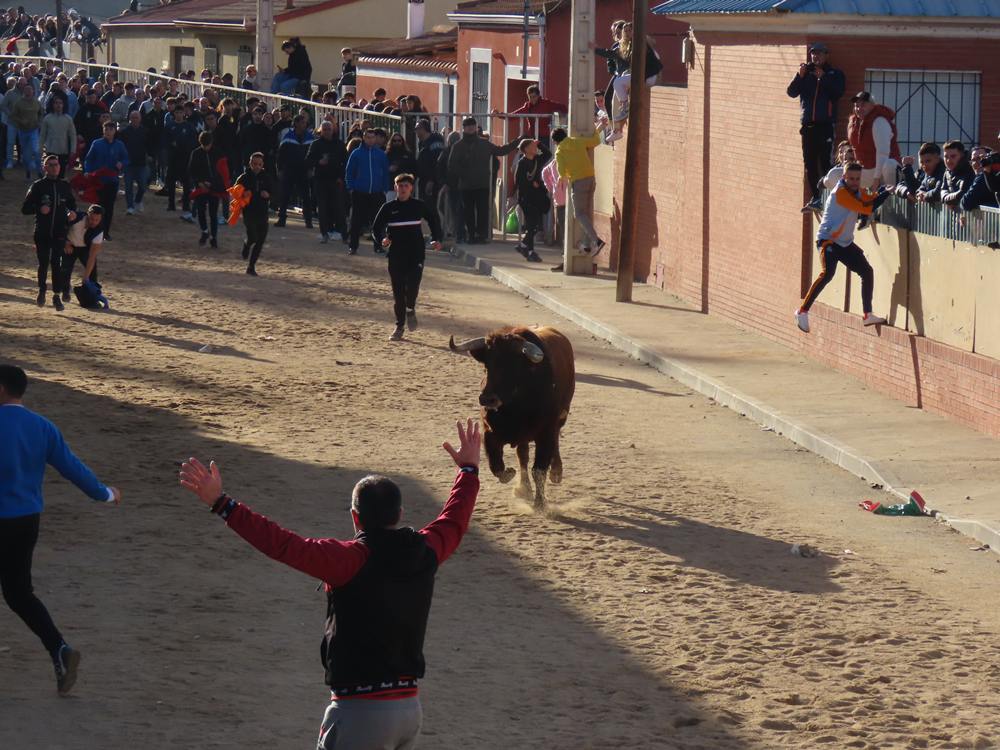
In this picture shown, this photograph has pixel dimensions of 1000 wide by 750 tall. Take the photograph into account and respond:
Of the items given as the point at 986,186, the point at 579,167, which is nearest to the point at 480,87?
the point at 579,167

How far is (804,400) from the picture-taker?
15.8 metres

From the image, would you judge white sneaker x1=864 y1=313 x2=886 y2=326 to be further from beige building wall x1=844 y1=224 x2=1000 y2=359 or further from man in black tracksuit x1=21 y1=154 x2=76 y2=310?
man in black tracksuit x1=21 y1=154 x2=76 y2=310

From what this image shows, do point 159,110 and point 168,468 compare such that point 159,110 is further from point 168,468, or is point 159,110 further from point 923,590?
point 923,590

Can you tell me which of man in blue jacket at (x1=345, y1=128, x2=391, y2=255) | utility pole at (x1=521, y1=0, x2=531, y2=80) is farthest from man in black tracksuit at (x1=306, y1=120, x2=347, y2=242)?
utility pole at (x1=521, y1=0, x2=531, y2=80)

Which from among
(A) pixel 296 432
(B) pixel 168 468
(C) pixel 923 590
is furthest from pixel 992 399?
(B) pixel 168 468

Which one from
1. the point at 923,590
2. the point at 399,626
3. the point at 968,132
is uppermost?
the point at 968,132

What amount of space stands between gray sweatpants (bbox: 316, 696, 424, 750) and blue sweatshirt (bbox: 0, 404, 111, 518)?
2.64 m

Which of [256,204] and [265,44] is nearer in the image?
[256,204]

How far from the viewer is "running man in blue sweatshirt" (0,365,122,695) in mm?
7785

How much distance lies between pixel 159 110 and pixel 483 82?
7.37 meters

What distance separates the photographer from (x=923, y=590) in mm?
10062

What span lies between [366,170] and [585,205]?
11.8 ft

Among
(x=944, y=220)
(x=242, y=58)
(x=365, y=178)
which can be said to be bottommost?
(x=944, y=220)

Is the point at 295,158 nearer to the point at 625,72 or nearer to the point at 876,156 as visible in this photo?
the point at 625,72
